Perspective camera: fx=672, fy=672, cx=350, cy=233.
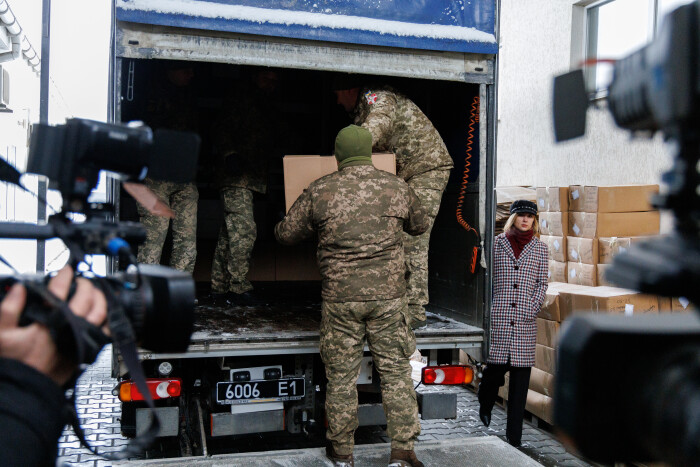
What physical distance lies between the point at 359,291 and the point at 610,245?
277 centimetres

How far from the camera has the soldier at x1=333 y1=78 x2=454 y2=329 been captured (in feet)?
14.6

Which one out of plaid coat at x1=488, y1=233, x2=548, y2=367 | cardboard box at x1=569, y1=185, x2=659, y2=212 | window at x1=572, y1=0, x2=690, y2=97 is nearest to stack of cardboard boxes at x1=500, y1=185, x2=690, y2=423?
cardboard box at x1=569, y1=185, x2=659, y2=212

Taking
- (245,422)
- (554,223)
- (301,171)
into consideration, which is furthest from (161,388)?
(554,223)

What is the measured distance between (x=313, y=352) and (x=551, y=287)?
2405 mm

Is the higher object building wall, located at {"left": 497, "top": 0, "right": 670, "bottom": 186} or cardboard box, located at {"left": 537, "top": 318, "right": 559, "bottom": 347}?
building wall, located at {"left": 497, "top": 0, "right": 670, "bottom": 186}

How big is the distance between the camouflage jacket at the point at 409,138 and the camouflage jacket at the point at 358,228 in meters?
0.82

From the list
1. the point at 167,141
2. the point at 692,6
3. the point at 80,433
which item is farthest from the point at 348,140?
the point at 692,6

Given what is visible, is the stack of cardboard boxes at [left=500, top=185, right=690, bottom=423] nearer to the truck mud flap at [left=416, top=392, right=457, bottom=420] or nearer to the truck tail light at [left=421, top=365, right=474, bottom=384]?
the truck tail light at [left=421, top=365, right=474, bottom=384]

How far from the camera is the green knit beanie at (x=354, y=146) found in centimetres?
370

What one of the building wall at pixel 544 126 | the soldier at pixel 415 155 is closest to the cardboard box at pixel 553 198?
the building wall at pixel 544 126

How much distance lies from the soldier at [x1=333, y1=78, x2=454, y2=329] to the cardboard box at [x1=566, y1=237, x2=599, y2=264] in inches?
67.6

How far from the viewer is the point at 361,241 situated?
3.65 m

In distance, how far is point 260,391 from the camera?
12.4ft

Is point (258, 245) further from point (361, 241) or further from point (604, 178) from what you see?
point (604, 178)
